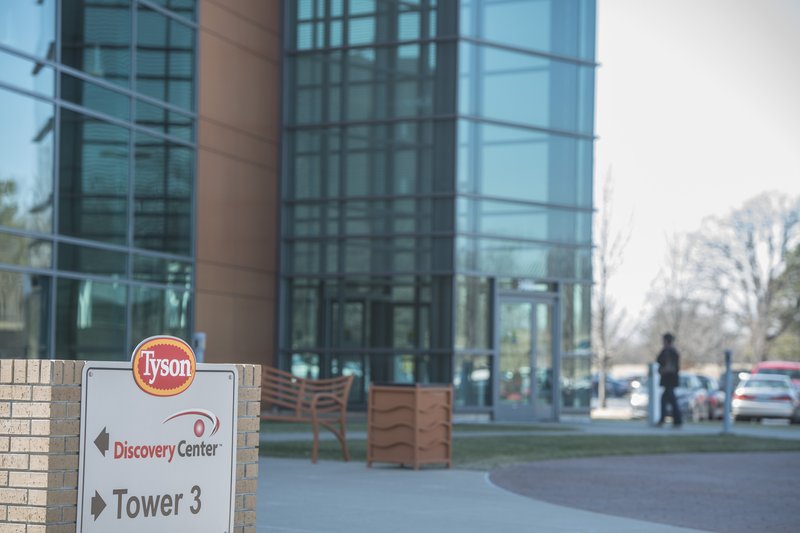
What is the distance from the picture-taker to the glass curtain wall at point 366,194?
Result: 25.5 m

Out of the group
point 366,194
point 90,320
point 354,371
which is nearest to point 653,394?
point 354,371

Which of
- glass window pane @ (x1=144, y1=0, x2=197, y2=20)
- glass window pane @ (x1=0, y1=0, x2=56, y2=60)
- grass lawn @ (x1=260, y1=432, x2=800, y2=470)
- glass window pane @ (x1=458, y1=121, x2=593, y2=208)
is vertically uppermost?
glass window pane @ (x1=144, y1=0, x2=197, y2=20)

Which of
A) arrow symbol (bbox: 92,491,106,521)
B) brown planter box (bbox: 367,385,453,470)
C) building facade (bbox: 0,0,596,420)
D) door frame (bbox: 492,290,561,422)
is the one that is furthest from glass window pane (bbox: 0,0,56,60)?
arrow symbol (bbox: 92,491,106,521)

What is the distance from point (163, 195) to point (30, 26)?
4.70 metres

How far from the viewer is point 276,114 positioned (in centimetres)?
2652

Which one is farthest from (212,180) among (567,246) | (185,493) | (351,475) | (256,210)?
(185,493)

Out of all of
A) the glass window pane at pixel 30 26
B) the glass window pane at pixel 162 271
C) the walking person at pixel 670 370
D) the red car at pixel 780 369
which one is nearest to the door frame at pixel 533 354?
the walking person at pixel 670 370

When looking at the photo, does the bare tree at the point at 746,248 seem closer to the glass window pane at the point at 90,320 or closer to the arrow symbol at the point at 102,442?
the glass window pane at the point at 90,320

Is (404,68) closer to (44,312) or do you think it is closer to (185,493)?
(44,312)

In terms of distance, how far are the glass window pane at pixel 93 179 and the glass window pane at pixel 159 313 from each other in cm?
120

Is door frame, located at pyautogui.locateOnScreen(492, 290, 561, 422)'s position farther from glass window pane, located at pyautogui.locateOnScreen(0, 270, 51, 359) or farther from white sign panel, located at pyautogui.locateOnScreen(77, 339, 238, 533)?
white sign panel, located at pyautogui.locateOnScreen(77, 339, 238, 533)

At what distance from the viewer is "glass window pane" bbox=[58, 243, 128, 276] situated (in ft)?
62.3

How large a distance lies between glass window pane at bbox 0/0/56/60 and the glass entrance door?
11189 mm

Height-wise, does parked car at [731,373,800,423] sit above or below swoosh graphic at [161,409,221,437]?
below
